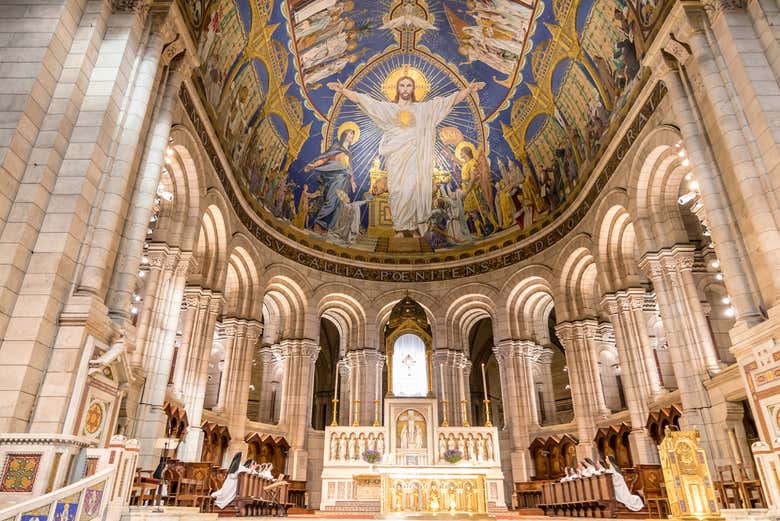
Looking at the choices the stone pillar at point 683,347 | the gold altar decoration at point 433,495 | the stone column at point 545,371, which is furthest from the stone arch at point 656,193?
the gold altar decoration at point 433,495

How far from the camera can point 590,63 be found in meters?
15.7

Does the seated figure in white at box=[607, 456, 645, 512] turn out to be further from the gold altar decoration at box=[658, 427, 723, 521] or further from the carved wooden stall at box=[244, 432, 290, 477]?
the carved wooden stall at box=[244, 432, 290, 477]

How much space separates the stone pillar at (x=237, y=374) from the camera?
54.0ft

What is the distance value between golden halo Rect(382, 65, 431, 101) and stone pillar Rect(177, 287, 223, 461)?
10.7m

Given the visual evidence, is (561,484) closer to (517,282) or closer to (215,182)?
(517,282)

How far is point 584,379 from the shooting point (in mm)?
17469

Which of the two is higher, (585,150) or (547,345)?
(585,150)

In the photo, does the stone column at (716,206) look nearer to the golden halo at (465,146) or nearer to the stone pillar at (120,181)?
the golden halo at (465,146)

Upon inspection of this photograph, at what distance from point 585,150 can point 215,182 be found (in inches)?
478

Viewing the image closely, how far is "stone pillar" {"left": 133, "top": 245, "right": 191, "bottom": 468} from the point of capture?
10938 millimetres

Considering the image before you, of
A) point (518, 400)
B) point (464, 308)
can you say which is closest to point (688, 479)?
point (518, 400)

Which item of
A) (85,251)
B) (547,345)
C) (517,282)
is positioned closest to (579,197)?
(517,282)

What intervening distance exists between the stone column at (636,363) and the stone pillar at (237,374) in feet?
38.4

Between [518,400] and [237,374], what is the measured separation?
1020 cm
